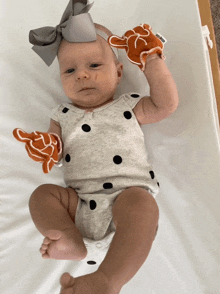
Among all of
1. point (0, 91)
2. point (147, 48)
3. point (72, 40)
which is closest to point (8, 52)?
point (0, 91)

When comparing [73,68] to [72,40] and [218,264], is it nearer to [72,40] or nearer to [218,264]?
[72,40]

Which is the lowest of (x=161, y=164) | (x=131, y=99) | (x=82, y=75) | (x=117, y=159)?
(x=161, y=164)

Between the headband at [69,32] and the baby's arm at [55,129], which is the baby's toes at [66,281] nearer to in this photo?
the baby's arm at [55,129]

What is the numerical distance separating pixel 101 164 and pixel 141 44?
347 mm

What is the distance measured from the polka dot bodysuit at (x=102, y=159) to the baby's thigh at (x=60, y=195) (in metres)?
0.02

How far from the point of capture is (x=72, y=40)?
0.95 metres

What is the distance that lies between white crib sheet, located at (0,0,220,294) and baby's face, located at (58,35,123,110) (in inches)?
5.9

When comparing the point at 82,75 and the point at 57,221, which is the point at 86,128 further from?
the point at 57,221

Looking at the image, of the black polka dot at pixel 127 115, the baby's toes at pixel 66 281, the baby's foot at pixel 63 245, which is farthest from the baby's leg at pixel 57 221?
the black polka dot at pixel 127 115

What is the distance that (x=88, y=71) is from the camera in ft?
3.03

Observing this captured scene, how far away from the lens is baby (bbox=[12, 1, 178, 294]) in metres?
0.76

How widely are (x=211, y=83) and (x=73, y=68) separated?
429 mm

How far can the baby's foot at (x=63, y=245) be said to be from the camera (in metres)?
0.72

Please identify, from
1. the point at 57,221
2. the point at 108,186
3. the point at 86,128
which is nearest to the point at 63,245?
the point at 57,221
